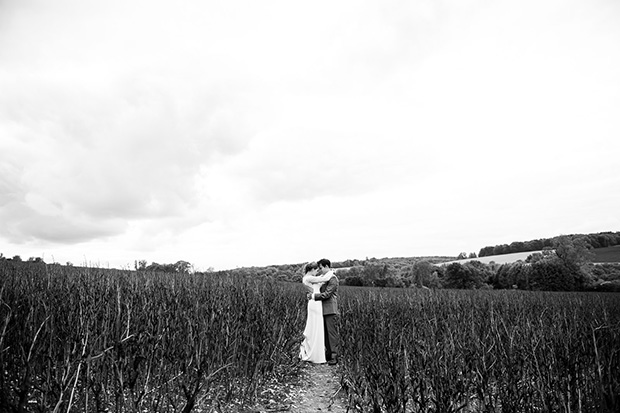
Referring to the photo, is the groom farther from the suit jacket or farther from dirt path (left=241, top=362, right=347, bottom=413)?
dirt path (left=241, top=362, right=347, bottom=413)

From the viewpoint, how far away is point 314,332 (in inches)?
318

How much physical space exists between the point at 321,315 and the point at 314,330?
390mm

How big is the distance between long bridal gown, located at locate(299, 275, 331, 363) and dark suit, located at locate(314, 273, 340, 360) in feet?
0.43

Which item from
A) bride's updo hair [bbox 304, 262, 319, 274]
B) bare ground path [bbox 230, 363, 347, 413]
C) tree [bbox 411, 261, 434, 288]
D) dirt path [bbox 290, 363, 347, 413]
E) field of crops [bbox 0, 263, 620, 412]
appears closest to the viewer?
field of crops [bbox 0, 263, 620, 412]

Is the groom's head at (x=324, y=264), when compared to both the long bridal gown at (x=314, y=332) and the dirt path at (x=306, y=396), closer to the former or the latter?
the long bridal gown at (x=314, y=332)

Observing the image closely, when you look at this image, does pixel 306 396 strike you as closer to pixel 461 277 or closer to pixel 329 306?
pixel 329 306

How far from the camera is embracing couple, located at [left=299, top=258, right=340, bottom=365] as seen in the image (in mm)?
7951

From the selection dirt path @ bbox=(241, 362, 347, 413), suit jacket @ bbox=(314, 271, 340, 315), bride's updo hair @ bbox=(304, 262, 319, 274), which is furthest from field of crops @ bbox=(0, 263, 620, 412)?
bride's updo hair @ bbox=(304, 262, 319, 274)

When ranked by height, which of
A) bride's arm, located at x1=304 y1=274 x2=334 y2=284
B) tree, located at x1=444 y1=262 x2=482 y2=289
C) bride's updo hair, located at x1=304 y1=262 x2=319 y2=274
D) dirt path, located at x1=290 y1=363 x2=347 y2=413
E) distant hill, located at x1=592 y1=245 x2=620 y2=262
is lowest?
tree, located at x1=444 y1=262 x2=482 y2=289

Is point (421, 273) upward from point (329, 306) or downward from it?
downward

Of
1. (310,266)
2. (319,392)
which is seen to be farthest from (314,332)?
(319,392)

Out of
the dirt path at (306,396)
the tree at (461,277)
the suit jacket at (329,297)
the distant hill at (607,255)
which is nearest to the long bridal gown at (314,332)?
the suit jacket at (329,297)

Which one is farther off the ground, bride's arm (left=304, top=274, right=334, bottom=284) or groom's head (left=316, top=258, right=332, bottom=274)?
groom's head (left=316, top=258, right=332, bottom=274)

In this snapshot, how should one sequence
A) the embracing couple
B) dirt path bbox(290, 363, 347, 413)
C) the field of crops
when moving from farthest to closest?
the embracing couple
dirt path bbox(290, 363, 347, 413)
the field of crops
